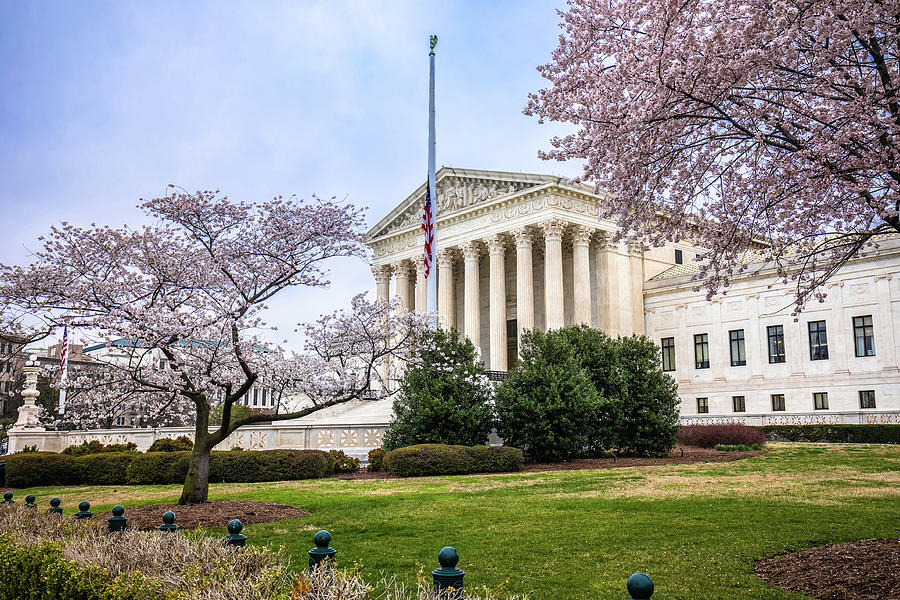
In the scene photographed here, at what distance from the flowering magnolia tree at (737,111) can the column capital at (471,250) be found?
44.1 meters

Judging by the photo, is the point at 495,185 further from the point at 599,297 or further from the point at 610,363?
the point at 610,363

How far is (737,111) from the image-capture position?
969 cm

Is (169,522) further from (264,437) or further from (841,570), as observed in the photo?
(264,437)

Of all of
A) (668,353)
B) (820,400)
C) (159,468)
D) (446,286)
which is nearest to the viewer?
(159,468)

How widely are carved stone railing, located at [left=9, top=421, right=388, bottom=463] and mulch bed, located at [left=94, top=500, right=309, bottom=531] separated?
43.6ft

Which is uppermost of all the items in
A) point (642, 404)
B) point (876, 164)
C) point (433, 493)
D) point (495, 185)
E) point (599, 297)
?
point (495, 185)

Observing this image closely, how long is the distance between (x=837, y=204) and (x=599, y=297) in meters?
43.7

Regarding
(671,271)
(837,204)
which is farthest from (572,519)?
(671,271)

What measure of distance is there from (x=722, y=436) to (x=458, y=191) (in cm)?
3084

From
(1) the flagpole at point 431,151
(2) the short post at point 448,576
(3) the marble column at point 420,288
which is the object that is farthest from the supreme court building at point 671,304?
(2) the short post at point 448,576

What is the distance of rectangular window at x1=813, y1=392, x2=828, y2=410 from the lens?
45156 mm

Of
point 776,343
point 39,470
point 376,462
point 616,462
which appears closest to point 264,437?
point 376,462

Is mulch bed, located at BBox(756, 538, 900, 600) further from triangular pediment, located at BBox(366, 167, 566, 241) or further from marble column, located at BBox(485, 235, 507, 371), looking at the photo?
marble column, located at BBox(485, 235, 507, 371)

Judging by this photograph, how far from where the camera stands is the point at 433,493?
694 inches
